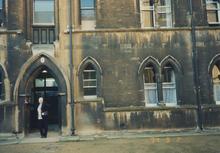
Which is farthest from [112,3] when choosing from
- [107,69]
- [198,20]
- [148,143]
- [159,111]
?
[148,143]

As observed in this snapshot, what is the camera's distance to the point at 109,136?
1420cm

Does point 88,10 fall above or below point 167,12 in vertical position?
above

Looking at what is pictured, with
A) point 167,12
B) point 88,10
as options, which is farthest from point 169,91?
point 88,10

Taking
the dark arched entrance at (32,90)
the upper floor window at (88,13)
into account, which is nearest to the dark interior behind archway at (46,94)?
the dark arched entrance at (32,90)

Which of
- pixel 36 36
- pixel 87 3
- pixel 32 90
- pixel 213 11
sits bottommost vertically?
pixel 32 90

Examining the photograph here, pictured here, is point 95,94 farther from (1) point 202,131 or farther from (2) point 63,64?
(1) point 202,131

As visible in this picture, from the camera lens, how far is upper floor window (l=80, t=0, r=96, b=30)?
15688mm

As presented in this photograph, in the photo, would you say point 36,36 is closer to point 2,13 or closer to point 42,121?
point 2,13

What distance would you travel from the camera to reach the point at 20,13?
49.6ft

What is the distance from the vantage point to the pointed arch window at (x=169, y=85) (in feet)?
51.1

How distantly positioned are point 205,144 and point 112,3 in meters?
8.13

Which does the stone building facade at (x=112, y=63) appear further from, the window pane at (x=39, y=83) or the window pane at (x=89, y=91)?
the window pane at (x=39, y=83)

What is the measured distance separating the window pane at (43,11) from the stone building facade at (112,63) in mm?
51

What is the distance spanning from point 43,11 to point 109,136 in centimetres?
721
